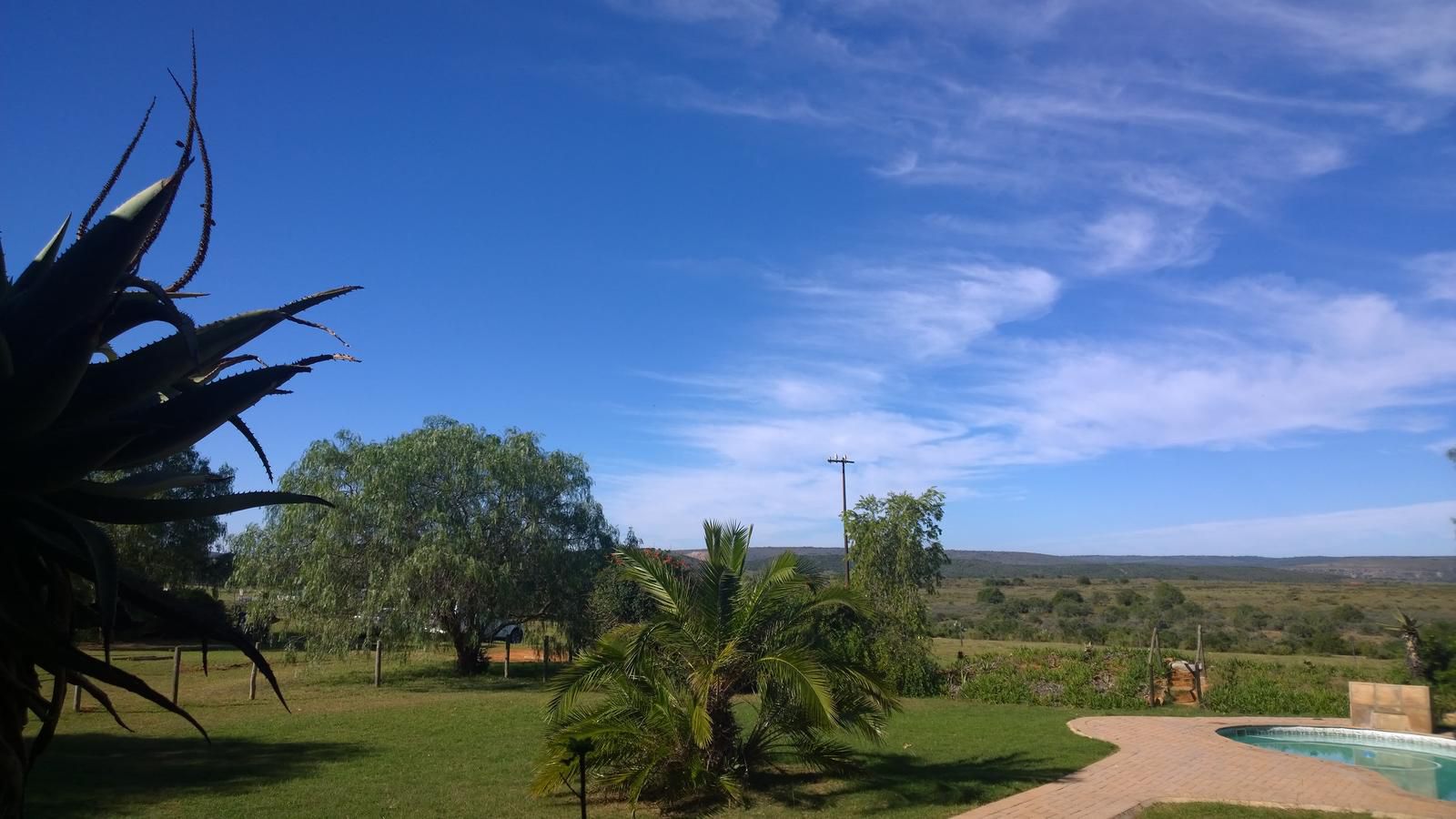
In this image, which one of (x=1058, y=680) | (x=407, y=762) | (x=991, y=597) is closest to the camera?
(x=407, y=762)

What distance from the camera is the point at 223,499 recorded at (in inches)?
99.5

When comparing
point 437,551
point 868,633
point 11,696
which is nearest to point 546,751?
point 11,696

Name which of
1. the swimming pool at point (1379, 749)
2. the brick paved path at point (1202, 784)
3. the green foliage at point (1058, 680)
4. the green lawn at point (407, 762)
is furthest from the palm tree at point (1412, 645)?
the green lawn at point (407, 762)

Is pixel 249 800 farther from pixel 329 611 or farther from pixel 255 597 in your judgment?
pixel 255 597

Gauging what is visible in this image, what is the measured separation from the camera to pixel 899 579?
962 inches

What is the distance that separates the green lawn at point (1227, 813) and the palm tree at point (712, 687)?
3.24 m

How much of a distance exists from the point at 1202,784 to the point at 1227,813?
181cm

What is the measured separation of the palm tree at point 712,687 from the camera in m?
10.9

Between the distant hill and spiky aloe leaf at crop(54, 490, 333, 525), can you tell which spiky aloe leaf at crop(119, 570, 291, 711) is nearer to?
spiky aloe leaf at crop(54, 490, 333, 525)

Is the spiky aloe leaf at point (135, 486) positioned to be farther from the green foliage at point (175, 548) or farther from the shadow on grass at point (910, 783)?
the green foliage at point (175, 548)

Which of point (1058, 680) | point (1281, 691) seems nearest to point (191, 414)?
point (1058, 680)

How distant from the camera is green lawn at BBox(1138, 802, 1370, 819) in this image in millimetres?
10805

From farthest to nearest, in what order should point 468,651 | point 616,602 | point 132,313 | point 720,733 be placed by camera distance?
point 468,651
point 616,602
point 720,733
point 132,313

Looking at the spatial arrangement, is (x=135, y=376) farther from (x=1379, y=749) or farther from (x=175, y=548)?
(x=175, y=548)
